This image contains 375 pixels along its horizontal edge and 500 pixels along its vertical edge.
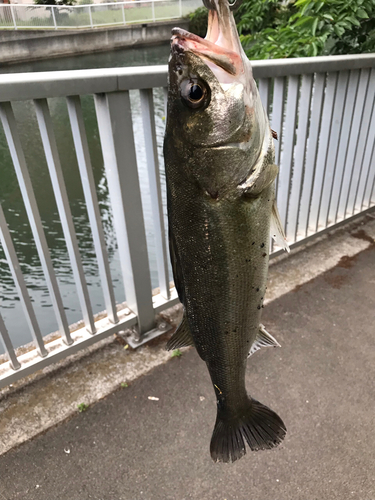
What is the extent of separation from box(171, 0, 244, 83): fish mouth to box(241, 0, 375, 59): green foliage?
3015 mm

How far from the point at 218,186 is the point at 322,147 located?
286 cm

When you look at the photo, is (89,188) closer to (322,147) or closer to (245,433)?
(245,433)

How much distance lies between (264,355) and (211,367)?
4.55 feet

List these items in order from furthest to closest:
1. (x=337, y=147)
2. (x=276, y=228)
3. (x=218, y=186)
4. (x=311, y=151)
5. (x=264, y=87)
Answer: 1. (x=337, y=147)
2. (x=311, y=151)
3. (x=264, y=87)
4. (x=276, y=228)
5. (x=218, y=186)

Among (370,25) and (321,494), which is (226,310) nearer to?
(321,494)

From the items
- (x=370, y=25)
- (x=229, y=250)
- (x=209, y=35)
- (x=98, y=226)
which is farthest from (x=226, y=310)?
(x=370, y=25)

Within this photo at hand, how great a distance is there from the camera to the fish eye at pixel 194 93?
967 mm

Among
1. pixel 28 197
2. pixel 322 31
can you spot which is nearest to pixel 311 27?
pixel 322 31

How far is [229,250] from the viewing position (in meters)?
1.16

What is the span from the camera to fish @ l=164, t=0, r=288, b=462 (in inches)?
37.9

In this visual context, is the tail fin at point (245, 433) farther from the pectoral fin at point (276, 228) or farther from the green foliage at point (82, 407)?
the green foliage at point (82, 407)

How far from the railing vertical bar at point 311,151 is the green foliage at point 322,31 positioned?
0.51 meters

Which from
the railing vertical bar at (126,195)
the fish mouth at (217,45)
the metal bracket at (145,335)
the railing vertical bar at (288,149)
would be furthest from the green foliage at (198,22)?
the fish mouth at (217,45)

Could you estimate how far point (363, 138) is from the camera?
151 inches
